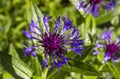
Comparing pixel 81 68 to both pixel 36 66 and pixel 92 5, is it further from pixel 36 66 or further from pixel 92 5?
pixel 92 5

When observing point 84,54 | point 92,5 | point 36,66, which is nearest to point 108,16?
point 92,5

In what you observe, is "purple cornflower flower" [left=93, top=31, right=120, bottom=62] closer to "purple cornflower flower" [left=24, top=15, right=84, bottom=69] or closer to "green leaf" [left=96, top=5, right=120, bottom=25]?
"green leaf" [left=96, top=5, right=120, bottom=25]

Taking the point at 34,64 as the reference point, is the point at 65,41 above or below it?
above

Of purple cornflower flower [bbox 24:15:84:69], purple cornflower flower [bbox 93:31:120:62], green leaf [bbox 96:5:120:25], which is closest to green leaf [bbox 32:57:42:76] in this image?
purple cornflower flower [bbox 24:15:84:69]

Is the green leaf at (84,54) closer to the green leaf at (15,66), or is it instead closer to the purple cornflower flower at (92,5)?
the green leaf at (15,66)

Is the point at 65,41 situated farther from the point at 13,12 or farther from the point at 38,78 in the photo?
the point at 13,12

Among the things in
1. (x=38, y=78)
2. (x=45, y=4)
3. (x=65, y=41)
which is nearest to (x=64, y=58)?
(x=65, y=41)
